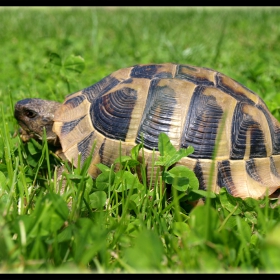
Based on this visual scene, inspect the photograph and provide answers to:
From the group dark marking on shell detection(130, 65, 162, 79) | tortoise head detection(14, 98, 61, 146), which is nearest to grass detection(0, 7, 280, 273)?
tortoise head detection(14, 98, 61, 146)

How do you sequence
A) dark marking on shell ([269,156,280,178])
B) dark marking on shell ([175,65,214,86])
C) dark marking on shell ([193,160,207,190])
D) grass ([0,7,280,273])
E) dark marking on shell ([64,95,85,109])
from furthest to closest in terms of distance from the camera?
dark marking on shell ([64,95,85,109]), dark marking on shell ([175,65,214,86]), dark marking on shell ([269,156,280,178]), dark marking on shell ([193,160,207,190]), grass ([0,7,280,273])

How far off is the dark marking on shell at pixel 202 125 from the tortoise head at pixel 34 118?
939 mm

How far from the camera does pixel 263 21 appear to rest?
7758 mm

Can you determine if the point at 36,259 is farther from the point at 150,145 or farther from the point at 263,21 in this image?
the point at 263,21

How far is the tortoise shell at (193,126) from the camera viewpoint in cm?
247

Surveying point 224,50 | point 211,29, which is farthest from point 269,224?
point 211,29

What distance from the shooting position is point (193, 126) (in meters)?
2.49

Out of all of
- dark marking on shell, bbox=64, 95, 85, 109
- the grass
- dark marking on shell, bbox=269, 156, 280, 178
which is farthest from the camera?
dark marking on shell, bbox=64, 95, 85, 109

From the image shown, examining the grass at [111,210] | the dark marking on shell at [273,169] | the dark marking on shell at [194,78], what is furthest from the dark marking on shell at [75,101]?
the dark marking on shell at [273,169]

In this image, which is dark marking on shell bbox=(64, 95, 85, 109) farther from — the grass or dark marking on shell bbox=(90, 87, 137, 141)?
the grass

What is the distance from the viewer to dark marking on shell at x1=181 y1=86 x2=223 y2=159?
2465 mm

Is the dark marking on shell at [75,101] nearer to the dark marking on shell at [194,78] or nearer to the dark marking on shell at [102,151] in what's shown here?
the dark marking on shell at [102,151]

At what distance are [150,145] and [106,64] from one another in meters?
3.42

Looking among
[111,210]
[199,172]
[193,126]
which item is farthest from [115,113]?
[111,210]
